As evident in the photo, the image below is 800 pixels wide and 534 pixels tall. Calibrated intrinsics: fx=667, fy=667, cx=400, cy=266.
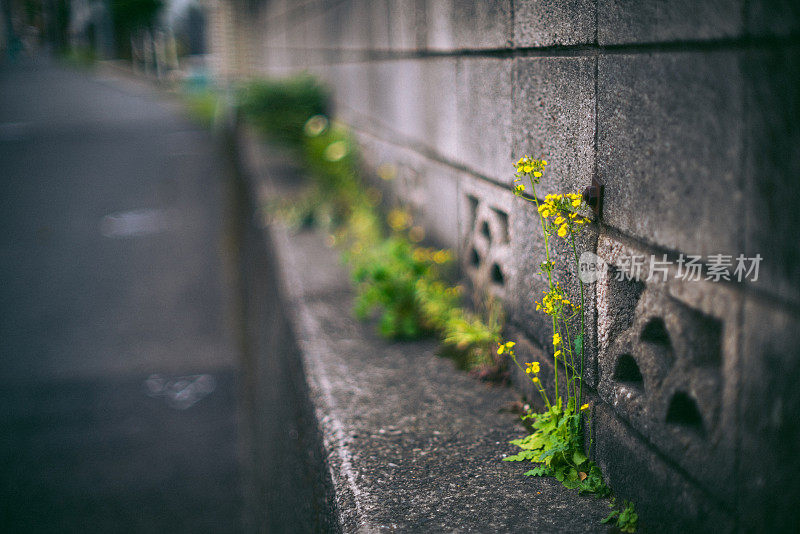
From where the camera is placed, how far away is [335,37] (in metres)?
6.62

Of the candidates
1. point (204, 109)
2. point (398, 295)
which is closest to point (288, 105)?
point (398, 295)

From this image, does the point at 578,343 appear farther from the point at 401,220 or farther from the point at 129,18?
the point at 129,18

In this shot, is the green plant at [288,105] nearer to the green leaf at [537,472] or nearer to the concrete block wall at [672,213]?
the concrete block wall at [672,213]

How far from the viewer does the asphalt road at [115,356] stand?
4.05 m

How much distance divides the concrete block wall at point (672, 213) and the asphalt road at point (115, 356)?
107 inches

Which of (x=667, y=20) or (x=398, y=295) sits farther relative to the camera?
(x=398, y=295)

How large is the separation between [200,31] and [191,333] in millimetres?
52088

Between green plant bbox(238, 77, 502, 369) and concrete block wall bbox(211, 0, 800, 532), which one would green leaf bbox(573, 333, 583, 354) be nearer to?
concrete block wall bbox(211, 0, 800, 532)

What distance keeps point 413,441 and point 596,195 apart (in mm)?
1006

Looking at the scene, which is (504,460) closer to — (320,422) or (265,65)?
(320,422)

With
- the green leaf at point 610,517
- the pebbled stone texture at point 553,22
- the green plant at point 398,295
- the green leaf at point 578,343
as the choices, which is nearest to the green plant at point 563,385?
the green leaf at point 578,343

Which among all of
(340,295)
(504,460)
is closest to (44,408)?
(340,295)

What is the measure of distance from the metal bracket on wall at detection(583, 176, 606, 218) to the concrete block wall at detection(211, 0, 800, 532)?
3cm

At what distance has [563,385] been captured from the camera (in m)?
2.07
